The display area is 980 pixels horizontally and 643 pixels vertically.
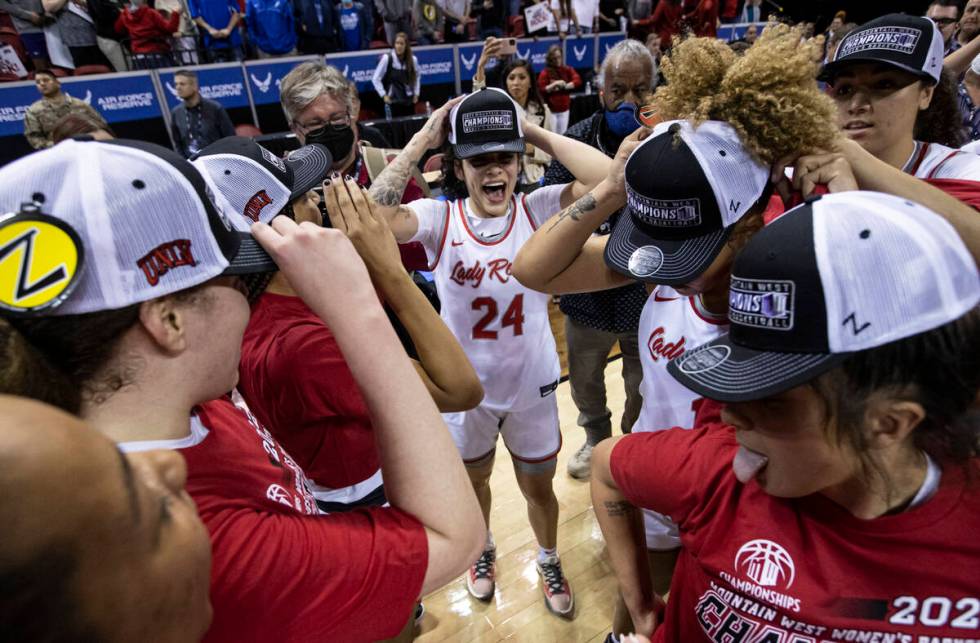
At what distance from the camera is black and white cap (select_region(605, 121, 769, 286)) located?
128 centimetres

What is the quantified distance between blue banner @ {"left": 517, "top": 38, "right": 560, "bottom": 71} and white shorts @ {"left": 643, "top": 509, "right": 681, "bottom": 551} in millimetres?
9958

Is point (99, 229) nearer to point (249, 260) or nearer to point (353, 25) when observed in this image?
point (249, 260)

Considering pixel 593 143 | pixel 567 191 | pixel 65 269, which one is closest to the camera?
pixel 65 269

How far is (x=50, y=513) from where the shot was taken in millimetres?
394

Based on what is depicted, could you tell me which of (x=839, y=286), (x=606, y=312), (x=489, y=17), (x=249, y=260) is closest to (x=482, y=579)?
(x=606, y=312)

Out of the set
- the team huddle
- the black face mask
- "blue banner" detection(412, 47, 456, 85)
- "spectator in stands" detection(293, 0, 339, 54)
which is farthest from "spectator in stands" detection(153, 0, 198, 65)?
the team huddle

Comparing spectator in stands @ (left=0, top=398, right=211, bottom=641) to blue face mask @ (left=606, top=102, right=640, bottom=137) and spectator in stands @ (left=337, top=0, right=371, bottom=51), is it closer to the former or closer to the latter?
blue face mask @ (left=606, top=102, right=640, bottom=137)

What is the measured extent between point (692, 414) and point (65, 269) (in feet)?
4.81

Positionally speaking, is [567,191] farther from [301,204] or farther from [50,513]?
[50,513]

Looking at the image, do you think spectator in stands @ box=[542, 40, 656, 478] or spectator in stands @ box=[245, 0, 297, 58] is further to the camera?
spectator in stands @ box=[245, 0, 297, 58]

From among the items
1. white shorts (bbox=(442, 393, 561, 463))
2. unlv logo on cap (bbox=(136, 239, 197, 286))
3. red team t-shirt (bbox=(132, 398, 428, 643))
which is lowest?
white shorts (bbox=(442, 393, 561, 463))

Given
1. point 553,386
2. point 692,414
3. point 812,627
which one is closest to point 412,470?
point 812,627

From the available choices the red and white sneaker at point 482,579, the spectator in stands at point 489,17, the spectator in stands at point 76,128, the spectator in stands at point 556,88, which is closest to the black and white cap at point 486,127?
the red and white sneaker at point 482,579

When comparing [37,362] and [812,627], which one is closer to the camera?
[37,362]
